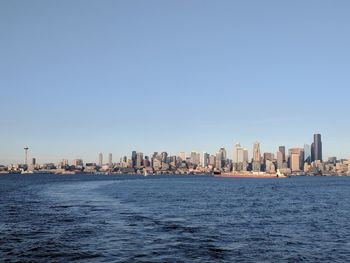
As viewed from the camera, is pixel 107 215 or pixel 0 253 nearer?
pixel 0 253

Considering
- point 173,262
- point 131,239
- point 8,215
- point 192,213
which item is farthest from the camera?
point 192,213

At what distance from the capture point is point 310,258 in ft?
110

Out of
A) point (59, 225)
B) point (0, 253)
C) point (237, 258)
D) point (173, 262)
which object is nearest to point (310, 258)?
point (237, 258)

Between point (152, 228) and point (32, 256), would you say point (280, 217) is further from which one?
point (32, 256)

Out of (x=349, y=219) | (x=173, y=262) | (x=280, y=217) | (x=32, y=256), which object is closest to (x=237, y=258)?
(x=173, y=262)

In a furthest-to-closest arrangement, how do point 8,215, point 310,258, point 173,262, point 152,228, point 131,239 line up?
point 8,215 → point 152,228 → point 131,239 → point 310,258 → point 173,262

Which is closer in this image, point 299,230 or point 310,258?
point 310,258

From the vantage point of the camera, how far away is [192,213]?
207 ft

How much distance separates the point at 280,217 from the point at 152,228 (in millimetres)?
21627

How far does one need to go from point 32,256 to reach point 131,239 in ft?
32.6

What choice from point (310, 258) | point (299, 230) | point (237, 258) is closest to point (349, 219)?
point (299, 230)

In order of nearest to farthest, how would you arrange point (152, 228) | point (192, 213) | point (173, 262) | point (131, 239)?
point (173, 262) < point (131, 239) < point (152, 228) < point (192, 213)

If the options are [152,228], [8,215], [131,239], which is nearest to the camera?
[131,239]

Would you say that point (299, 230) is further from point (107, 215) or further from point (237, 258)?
point (107, 215)
